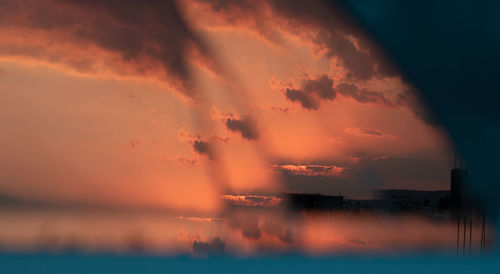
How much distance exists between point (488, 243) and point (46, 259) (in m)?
14.4

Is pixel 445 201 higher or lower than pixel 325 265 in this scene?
higher

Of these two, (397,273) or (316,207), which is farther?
(316,207)

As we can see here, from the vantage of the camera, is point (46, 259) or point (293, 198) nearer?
point (46, 259)

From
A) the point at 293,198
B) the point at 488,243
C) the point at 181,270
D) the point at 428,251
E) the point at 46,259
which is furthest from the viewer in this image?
the point at 293,198

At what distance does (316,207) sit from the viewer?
76.8ft

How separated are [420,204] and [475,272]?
1290 cm

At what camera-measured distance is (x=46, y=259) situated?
12133mm

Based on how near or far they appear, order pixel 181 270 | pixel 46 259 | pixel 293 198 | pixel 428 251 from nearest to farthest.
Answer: pixel 181 270 → pixel 46 259 → pixel 428 251 → pixel 293 198

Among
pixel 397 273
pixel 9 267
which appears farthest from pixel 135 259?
pixel 397 273

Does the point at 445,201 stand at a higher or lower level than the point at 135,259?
higher

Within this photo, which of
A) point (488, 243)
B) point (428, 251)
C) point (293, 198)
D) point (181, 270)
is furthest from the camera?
point (293, 198)

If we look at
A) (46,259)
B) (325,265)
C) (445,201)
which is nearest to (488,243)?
(445,201)

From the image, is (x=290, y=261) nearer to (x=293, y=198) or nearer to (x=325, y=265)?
(x=325, y=265)

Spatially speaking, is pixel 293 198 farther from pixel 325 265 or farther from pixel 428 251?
pixel 325 265
